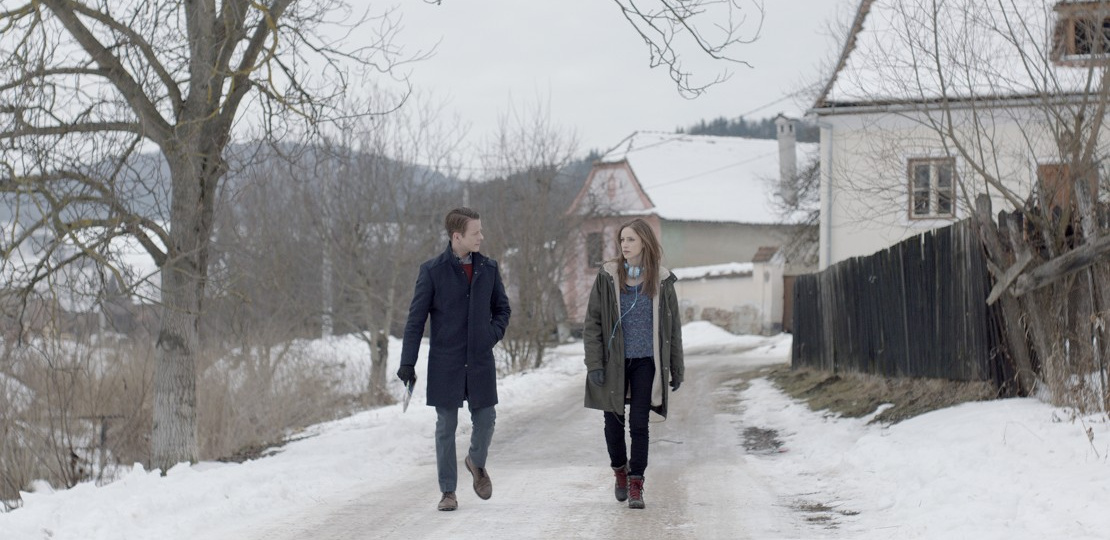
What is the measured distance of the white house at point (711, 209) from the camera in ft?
139

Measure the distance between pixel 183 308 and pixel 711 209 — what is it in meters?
41.8

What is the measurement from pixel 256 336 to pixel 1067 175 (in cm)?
1705

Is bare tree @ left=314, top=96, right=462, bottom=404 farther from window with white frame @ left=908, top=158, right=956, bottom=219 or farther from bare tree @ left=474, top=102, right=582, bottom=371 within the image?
window with white frame @ left=908, top=158, right=956, bottom=219

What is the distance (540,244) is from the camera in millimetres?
25922

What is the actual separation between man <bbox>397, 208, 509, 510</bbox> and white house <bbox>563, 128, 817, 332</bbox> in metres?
34.2

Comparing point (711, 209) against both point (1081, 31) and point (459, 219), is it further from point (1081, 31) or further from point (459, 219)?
point (459, 219)

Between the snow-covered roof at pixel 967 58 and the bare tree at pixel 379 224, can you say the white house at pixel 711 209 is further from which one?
the snow-covered roof at pixel 967 58

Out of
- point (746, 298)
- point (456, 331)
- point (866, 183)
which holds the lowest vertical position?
point (746, 298)

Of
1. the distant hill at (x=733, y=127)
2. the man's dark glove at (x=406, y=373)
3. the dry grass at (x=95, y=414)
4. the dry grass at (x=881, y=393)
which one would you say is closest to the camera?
the man's dark glove at (x=406, y=373)

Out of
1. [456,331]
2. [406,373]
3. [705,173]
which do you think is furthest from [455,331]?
[705,173]

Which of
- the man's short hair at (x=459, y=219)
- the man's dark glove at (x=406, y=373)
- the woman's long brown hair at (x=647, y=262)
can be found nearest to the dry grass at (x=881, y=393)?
the woman's long brown hair at (x=647, y=262)

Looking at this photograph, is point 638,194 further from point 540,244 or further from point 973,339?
point 973,339

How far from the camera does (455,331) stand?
714cm

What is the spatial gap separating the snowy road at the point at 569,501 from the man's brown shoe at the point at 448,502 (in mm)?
70
